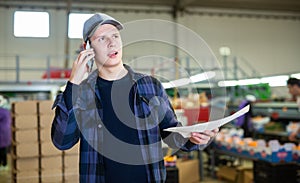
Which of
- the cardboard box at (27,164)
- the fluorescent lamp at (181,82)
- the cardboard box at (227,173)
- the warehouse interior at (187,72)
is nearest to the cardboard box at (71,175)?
the warehouse interior at (187,72)

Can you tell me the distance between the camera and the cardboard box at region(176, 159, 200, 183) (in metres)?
5.38

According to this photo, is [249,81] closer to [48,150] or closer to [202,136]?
[48,150]

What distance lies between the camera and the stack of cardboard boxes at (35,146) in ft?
10.4

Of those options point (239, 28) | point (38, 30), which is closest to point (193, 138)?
point (38, 30)

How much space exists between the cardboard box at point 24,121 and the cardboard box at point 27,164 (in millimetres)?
271

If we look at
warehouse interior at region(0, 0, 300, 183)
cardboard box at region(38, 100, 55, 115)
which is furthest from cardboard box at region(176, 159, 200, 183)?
cardboard box at region(38, 100, 55, 115)

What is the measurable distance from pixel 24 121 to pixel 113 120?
2242 millimetres

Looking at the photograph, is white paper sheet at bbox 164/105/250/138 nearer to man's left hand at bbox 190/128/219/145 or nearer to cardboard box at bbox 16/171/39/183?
man's left hand at bbox 190/128/219/145

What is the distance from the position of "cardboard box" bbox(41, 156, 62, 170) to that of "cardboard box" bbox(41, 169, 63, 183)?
1.5 inches

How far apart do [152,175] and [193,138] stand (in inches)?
7.0

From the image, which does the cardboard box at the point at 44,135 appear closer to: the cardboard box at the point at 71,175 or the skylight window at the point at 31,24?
the cardboard box at the point at 71,175

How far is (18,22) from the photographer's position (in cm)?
1002

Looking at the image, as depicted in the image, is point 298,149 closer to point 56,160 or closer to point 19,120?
point 56,160

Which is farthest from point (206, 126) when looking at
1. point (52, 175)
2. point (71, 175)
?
point (52, 175)
